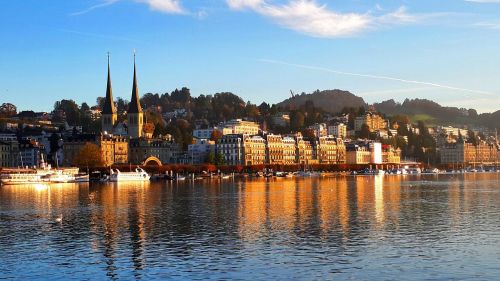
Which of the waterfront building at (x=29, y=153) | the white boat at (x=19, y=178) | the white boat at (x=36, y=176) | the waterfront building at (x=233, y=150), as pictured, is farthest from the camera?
the waterfront building at (x=233, y=150)

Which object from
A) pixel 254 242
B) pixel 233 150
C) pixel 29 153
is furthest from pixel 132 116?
pixel 254 242

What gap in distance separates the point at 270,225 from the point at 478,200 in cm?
3168

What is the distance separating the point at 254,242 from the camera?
1476 inches

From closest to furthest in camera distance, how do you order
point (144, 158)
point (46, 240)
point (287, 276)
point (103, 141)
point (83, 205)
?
point (287, 276) < point (46, 240) < point (83, 205) < point (103, 141) < point (144, 158)

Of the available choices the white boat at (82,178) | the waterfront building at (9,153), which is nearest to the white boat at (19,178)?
the white boat at (82,178)

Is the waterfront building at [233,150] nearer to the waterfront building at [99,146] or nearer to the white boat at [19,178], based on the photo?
the waterfront building at [99,146]

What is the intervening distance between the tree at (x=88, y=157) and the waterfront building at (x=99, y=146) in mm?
7462

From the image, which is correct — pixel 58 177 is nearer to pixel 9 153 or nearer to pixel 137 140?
pixel 9 153

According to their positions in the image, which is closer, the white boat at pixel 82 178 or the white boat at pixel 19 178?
the white boat at pixel 19 178

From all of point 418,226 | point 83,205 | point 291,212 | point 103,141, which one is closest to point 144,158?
point 103,141

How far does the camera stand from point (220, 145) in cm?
19662

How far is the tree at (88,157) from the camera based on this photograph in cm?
15700

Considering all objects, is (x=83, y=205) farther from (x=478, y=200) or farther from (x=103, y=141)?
(x=103, y=141)

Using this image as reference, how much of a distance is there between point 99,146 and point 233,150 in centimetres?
4012
